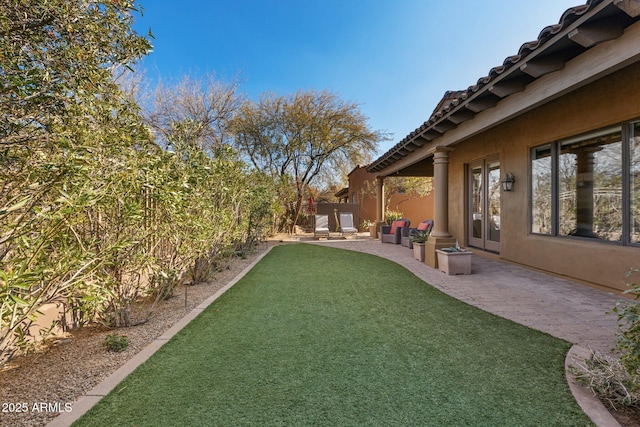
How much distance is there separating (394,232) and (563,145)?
6.49m

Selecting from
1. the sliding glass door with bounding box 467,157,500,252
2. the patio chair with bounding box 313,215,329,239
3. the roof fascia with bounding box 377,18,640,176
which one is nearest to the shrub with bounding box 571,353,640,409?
the roof fascia with bounding box 377,18,640,176

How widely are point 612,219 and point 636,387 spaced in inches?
148

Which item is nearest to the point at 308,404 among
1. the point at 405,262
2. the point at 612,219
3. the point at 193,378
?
the point at 193,378

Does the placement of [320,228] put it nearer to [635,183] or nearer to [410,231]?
[410,231]

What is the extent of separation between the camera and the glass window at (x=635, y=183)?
426cm

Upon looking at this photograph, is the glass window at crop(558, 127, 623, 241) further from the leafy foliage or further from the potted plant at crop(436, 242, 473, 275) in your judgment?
the leafy foliage

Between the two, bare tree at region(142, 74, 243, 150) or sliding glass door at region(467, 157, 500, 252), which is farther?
bare tree at region(142, 74, 243, 150)

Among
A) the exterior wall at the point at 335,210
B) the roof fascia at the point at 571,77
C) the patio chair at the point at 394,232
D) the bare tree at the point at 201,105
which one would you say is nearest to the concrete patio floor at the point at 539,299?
the roof fascia at the point at 571,77

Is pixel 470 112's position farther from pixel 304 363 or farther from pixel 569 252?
pixel 304 363

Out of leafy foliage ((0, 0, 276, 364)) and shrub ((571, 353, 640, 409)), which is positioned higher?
leafy foliage ((0, 0, 276, 364))

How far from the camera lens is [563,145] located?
5582mm

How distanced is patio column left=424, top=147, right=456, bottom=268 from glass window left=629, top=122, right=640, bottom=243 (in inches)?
111

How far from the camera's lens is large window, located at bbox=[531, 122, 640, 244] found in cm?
436

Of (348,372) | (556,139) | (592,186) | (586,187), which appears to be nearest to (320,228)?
(556,139)
